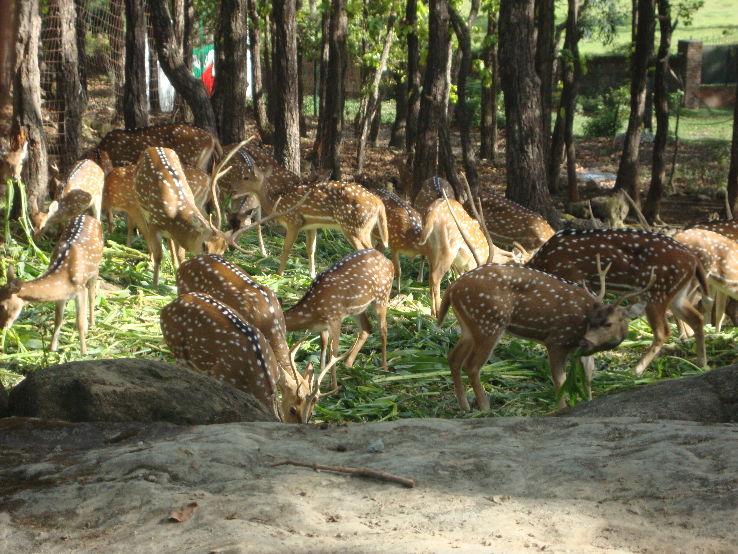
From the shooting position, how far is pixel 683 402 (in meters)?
5.29

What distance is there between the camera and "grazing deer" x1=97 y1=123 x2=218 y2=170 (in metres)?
11.4

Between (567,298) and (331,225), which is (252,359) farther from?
(331,225)

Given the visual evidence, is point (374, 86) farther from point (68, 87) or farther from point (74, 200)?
point (74, 200)

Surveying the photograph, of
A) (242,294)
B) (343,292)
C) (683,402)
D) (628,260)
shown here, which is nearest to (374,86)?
(628,260)

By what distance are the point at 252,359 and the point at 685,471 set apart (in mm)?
2859

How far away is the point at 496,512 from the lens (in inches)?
142

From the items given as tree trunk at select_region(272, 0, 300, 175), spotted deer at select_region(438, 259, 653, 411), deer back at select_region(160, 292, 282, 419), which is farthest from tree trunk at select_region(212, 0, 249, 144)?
deer back at select_region(160, 292, 282, 419)

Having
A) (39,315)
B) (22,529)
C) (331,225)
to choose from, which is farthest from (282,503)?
(331,225)

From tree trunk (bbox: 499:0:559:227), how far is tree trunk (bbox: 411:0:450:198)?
1249mm

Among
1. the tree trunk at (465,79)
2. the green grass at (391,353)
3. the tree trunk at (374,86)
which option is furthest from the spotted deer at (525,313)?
the tree trunk at (374,86)

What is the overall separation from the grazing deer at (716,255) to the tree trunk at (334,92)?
701 cm

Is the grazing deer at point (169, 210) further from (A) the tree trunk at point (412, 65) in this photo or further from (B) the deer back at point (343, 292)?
(A) the tree trunk at point (412, 65)

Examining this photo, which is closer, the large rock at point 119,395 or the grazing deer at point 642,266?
the large rock at point 119,395

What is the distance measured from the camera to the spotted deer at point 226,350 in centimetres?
585
